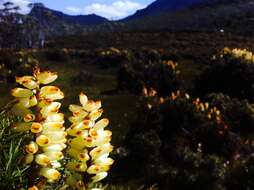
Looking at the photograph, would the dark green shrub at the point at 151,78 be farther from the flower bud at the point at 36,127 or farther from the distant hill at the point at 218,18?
the distant hill at the point at 218,18

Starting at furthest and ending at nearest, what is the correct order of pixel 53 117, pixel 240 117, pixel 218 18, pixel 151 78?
pixel 218 18 → pixel 151 78 → pixel 240 117 → pixel 53 117

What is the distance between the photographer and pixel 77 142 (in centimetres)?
317

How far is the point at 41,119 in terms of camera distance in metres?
2.94

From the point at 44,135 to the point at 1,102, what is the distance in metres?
17.6

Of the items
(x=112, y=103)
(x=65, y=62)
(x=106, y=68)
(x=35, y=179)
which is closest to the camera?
(x=35, y=179)

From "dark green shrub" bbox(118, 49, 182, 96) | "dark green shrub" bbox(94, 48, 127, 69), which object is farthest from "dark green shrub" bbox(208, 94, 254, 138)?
"dark green shrub" bbox(94, 48, 127, 69)

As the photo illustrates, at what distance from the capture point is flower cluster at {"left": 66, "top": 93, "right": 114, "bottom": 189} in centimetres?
314

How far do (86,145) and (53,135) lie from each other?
22cm

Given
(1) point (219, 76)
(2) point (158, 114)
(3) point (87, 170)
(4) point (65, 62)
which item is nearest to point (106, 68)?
(4) point (65, 62)

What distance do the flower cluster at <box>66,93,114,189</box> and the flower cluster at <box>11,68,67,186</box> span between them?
0.46 ft

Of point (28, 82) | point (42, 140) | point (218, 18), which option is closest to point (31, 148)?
point (42, 140)

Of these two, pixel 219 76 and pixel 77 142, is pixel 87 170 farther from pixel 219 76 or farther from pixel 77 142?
pixel 219 76

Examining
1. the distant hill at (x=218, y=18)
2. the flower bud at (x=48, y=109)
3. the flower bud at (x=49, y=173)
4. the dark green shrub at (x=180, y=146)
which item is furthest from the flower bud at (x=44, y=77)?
the distant hill at (x=218, y=18)

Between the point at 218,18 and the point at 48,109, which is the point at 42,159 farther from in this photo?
the point at 218,18
